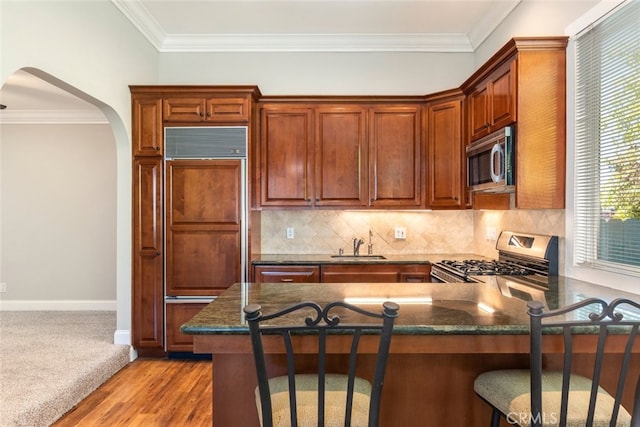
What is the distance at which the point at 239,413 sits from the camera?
58.6 inches

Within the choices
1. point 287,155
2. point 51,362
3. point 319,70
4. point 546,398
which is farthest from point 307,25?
point 51,362

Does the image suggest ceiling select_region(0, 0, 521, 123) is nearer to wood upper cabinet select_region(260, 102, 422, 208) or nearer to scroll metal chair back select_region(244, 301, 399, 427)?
wood upper cabinet select_region(260, 102, 422, 208)

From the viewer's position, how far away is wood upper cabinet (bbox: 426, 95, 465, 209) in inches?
131

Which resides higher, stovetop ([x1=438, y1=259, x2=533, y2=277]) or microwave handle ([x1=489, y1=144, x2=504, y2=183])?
microwave handle ([x1=489, y1=144, x2=504, y2=183])

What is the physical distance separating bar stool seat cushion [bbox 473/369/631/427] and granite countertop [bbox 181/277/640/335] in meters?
0.20

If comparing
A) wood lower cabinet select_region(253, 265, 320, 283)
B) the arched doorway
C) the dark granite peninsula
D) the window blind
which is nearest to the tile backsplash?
wood lower cabinet select_region(253, 265, 320, 283)

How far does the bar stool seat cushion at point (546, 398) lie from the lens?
1.18 meters

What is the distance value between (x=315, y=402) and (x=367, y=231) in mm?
2723

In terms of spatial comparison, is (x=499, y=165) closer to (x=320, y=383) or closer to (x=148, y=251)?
(x=320, y=383)

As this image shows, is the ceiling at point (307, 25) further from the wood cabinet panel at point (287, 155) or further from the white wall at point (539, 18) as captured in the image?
the wood cabinet panel at point (287, 155)

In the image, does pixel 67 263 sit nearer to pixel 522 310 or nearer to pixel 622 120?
pixel 522 310

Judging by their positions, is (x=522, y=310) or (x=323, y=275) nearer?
(x=522, y=310)

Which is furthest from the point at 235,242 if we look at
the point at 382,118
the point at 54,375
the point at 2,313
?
the point at 2,313

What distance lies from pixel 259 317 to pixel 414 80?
3459 millimetres
